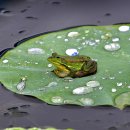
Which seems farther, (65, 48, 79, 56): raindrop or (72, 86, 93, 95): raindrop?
(65, 48, 79, 56): raindrop

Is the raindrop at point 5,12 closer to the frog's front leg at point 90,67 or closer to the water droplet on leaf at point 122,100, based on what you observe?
the frog's front leg at point 90,67

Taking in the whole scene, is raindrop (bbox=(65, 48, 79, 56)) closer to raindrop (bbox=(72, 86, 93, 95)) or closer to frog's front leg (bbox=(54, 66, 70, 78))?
frog's front leg (bbox=(54, 66, 70, 78))

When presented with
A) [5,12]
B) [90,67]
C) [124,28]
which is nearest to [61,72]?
[90,67]

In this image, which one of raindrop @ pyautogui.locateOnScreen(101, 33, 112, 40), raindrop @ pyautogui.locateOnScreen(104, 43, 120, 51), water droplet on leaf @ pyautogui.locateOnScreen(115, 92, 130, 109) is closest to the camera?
water droplet on leaf @ pyautogui.locateOnScreen(115, 92, 130, 109)

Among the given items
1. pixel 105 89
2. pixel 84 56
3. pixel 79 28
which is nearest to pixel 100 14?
pixel 79 28

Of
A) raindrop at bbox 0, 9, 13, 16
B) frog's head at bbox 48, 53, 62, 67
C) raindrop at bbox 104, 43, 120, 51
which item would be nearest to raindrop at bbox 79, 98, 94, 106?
frog's head at bbox 48, 53, 62, 67

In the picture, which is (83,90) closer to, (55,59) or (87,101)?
(87,101)

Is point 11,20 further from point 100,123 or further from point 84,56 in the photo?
point 100,123
